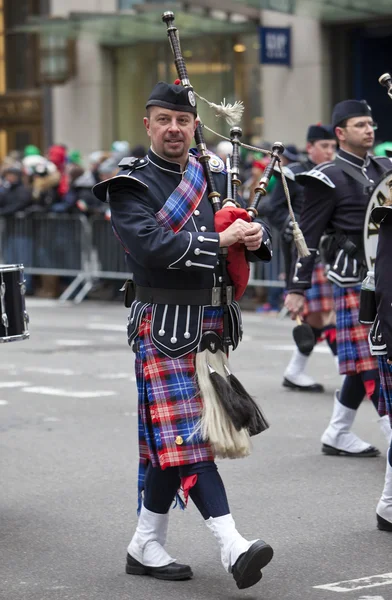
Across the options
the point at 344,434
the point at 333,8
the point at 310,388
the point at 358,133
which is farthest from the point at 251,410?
the point at 333,8

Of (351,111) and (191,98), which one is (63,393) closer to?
(351,111)

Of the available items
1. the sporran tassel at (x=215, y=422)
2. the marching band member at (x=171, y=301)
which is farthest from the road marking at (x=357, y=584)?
the sporran tassel at (x=215, y=422)

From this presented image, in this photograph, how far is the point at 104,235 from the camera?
1702 cm

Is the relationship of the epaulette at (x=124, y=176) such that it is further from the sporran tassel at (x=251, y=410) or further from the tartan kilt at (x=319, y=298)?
the tartan kilt at (x=319, y=298)

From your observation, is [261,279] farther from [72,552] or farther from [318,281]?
[72,552]

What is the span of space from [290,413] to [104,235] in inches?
327

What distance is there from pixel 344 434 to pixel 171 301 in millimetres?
2720

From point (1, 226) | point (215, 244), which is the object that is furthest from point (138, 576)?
point (1, 226)

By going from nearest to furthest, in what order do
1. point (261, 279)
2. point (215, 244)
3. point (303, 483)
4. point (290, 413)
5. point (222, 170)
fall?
point (215, 244)
point (222, 170)
point (303, 483)
point (290, 413)
point (261, 279)

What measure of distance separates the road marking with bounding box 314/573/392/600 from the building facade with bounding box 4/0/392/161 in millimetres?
14548

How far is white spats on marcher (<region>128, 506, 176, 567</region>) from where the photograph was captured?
529 cm

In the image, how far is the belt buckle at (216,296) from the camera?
5.21 m

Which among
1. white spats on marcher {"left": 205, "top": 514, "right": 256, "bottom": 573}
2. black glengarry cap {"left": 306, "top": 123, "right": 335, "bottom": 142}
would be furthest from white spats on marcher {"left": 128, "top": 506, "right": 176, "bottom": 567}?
black glengarry cap {"left": 306, "top": 123, "right": 335, "bottom": 142}

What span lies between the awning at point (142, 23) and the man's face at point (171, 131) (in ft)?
51.4
